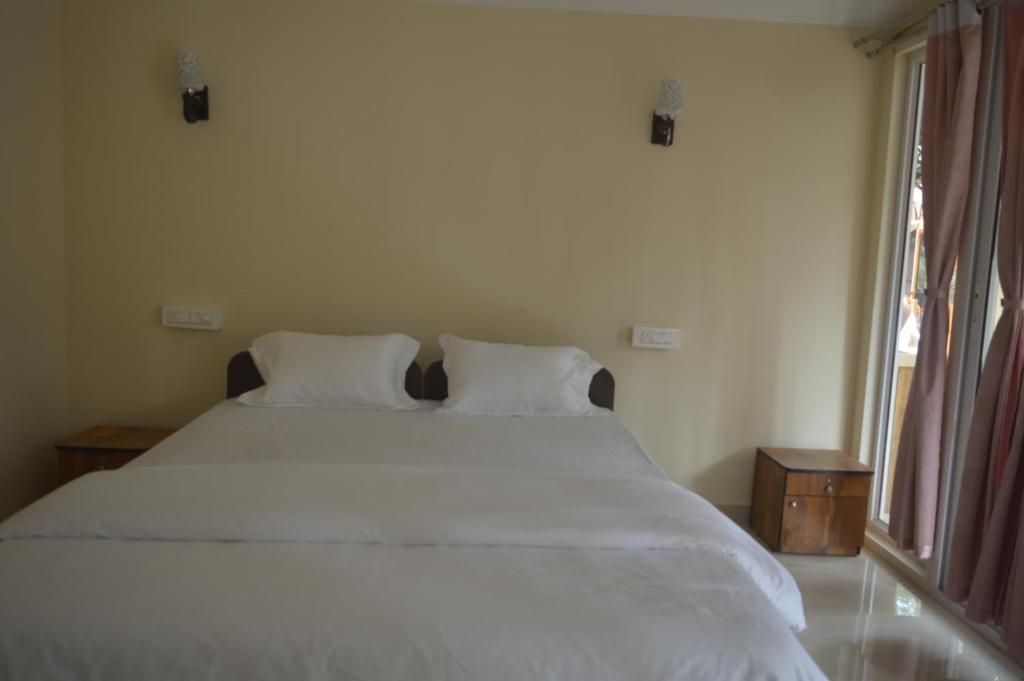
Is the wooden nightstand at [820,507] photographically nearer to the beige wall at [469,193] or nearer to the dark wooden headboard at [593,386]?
the beige wall at [469,193]

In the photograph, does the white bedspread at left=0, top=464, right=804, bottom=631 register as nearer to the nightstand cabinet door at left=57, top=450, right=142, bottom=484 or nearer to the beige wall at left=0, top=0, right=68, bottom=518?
the nightstand cabinet door at left=57, top=450, right=142, bottom=484

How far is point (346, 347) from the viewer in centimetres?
310

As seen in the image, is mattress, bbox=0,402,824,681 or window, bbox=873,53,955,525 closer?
mattress, bbox=0,402,824,681

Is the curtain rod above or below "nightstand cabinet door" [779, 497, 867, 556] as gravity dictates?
above

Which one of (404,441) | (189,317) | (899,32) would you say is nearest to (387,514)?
(404,441)

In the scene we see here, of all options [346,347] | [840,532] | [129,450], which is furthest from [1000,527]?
[129,450]

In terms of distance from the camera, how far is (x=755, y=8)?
3.30 meters

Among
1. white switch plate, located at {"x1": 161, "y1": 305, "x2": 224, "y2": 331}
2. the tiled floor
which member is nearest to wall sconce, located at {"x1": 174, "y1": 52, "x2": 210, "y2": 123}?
white switch plate, located at {"x1": 161, "y1": 305, "x2": 224, "y2": 331}

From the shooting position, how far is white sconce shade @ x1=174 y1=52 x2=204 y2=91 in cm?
311

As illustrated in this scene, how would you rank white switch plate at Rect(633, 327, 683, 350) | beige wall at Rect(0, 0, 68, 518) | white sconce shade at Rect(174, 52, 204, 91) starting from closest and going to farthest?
beige wall at Rect(0, 0, 68, 518)
white sconce shade at Rect(174, 52, 204, 91)
white switch plate at Rect(633, 327, 683, 350)

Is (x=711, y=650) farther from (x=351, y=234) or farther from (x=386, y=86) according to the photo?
(x=386, y=86)

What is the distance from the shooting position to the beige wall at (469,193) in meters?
3.28

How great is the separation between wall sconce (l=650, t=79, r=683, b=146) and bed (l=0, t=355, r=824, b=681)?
1.70 metres

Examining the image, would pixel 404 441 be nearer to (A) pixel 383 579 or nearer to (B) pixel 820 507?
(A) pixel 383 579
